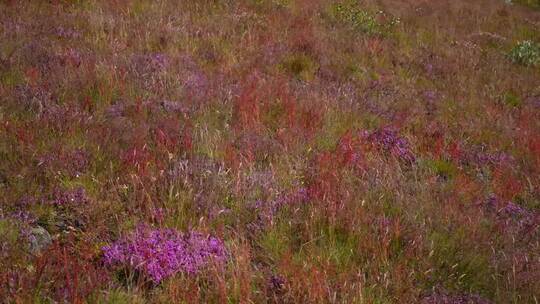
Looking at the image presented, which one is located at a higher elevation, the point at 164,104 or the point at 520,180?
the point at 164,104

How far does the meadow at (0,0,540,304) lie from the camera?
151 inches

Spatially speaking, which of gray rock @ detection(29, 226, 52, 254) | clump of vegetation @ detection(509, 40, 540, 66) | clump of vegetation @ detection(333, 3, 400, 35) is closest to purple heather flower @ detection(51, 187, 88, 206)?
gray rock @ detection(29, 226, 52, 254)

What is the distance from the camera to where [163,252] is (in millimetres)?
3910

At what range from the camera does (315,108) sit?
7.21 m

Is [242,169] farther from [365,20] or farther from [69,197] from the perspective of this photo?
[365,20]

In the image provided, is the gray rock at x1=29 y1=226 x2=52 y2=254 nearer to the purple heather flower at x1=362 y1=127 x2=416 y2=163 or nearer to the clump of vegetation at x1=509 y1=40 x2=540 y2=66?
the purple heather flower at x1=362 y1=127 x2=416 y2=163

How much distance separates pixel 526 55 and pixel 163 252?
1174cm

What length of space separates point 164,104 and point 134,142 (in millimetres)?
1233

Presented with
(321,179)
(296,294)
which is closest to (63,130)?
(321,179)

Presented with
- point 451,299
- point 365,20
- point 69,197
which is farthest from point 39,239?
point 365,20

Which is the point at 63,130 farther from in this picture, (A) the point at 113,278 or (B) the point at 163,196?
(A) the point at 113,278

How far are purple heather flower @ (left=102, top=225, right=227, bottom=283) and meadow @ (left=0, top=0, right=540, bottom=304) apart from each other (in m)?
0.02

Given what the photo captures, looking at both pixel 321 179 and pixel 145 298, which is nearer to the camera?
pixel 145 298

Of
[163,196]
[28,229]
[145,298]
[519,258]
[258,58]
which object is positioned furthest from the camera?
[258,58]
